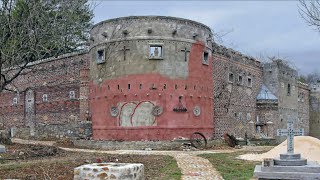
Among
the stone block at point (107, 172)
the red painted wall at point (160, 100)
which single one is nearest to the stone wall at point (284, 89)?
the red painted wall at point (160, 100)

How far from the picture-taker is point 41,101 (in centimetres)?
2991

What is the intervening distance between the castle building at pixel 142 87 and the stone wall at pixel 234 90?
0.22ft

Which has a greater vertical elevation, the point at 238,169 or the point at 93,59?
the point at 93,59

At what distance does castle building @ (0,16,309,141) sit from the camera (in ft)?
75.0

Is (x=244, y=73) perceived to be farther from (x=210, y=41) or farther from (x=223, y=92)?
(x=210, y=41)

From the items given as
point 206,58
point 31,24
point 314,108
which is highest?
point 31,24

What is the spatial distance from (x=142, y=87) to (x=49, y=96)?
31.1 feet

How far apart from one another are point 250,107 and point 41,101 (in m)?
15.2

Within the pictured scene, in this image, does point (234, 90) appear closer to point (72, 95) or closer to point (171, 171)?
point (72, 95)

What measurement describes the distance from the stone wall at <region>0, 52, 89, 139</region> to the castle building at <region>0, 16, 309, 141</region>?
0.07 meters

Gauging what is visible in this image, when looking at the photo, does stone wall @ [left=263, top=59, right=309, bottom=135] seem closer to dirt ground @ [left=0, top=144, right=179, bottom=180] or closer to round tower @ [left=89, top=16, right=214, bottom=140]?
round tower @ [left=89, top=16, right=214, bottom=140]

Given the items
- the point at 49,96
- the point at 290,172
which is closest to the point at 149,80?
the point at 49,96

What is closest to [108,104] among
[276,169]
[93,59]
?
[93,59]

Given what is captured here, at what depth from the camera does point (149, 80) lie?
22812 mm
